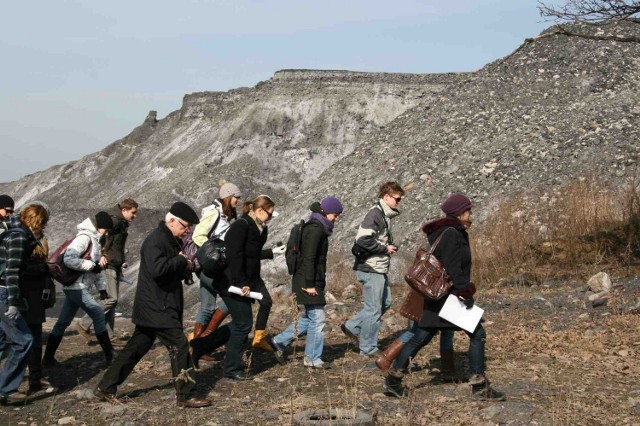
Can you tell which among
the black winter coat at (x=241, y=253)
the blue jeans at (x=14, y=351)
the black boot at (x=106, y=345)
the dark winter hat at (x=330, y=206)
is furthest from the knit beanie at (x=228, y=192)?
the blue jeans at (x=14, y=351)

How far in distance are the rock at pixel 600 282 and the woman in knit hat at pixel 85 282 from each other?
629 cm

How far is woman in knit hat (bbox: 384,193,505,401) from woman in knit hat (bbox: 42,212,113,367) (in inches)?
130

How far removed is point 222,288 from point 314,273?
33.9 inches

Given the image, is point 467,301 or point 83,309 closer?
point 467,301

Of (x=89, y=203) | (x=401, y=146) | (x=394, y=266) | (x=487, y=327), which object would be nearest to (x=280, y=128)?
(x=89, y=203)

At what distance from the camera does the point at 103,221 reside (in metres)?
9.31

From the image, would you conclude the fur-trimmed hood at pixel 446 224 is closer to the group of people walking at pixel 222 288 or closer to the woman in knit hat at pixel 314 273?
the group of people walking at pixel 222 288

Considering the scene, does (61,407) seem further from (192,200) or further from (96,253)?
(192,200)

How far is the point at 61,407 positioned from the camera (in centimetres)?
754

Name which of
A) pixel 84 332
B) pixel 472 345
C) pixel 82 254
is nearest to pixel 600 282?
pixel 472 345

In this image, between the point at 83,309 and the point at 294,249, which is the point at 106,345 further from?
the point at 294,249

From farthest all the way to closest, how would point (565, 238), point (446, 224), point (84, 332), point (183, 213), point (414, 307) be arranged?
point (565, 238) → point (84, 332) → point (414, 307) → point (183, 213) → point (446, 224)

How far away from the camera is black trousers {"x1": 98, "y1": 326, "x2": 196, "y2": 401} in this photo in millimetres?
7156

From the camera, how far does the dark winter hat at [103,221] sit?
9250 millimetres
